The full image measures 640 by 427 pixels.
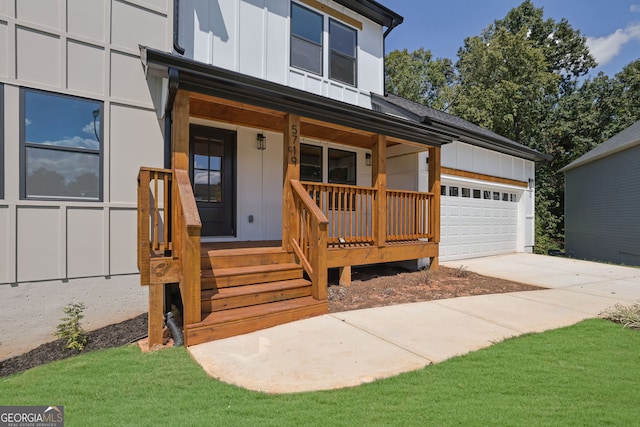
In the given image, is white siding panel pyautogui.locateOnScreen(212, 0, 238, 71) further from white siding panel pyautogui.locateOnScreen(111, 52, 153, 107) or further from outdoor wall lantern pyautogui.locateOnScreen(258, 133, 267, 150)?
white siding panel pyautogui.locateOnScreen(111, 52, 153, 107)

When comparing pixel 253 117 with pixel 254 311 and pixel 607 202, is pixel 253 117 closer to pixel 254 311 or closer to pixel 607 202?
pixel 254 311

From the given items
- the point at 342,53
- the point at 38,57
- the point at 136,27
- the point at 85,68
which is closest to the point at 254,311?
the point at 85,68

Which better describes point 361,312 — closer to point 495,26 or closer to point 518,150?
point 518,150

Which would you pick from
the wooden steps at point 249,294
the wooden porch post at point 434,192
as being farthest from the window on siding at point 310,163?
the wooden steps at point 249,294

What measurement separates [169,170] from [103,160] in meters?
1.32

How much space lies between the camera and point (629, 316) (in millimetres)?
4203

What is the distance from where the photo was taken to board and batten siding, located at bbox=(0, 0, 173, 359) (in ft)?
13.4

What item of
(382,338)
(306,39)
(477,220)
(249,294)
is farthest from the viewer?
(477,220)

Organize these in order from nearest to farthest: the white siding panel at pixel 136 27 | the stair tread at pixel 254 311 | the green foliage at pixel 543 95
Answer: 1. the stair tread at pixel 254 311
2. the white siding panel at pixel 136 27
3. the green foliage at pixel 543 95

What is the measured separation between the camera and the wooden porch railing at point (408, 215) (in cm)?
682

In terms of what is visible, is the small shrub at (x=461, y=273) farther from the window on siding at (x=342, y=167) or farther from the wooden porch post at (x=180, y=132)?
the wooden porch post at (x=180, y=132)

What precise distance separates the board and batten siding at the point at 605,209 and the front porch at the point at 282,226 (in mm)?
11009

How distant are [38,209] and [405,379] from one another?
15.5 ft

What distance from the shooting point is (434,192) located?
737 cm
